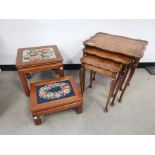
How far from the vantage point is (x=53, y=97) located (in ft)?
4.45

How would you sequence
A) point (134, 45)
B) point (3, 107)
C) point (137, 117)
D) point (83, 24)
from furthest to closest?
point (83, 24), point (3, 107), point (137, 117), point (134, 45)

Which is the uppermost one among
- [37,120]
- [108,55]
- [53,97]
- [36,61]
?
[108,55]

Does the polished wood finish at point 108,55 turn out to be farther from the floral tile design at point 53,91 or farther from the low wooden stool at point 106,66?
the floral tile design at point 53,91

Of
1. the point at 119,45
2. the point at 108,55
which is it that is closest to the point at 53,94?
the point at 108,55

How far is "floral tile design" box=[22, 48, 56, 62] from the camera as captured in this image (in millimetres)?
1552

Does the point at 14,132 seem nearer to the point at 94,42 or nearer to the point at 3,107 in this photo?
the point at 3,107

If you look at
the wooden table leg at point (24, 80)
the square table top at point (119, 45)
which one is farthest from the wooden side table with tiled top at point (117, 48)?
the wooden table leg at point (24, 80)

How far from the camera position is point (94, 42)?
135 cm

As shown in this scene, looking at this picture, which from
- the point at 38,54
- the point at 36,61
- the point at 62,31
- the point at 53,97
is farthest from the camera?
the point at 62,31

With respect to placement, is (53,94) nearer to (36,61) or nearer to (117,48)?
(36,61)

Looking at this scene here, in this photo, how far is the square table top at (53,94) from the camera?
130cm

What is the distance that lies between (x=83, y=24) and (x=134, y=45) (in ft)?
2.54

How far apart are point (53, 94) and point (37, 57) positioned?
1.55 feet
